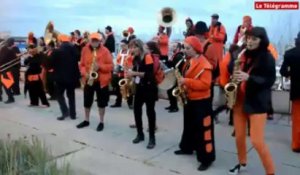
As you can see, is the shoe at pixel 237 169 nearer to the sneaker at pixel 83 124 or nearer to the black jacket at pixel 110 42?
the sneaker at pixel 83 124

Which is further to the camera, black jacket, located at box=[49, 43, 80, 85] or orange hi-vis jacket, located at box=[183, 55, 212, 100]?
black jacket, located at box=[49, 43, 80, 85]

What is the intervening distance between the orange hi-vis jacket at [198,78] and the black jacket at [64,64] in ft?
11.1

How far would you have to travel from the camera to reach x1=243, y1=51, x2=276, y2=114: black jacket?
404 centimetres

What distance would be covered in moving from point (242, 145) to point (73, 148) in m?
2.54

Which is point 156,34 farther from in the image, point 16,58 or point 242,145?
→ point 242,145

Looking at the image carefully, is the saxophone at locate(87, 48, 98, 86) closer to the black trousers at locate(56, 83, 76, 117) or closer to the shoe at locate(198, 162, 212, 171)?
the black trousers at locate(56, 83, 76, 117)

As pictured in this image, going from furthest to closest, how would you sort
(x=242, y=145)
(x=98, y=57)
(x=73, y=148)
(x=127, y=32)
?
(x=127, y=32)
(x=98, y=57)
(x=73, y=148)
(x=242, y=145)

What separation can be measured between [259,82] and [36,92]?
20.4 feet

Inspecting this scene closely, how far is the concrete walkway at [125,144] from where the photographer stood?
4.88 m

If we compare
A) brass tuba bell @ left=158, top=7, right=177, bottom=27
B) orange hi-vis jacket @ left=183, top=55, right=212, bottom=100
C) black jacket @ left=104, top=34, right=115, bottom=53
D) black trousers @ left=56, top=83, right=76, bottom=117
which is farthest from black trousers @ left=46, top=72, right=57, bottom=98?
orange hi-vis jacket @ left=183, top=55, right=212, bottom=100

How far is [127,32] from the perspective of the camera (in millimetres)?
10688

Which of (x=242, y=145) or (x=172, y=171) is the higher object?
(x=242, y=145)

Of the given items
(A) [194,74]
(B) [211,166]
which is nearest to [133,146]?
(B) [211,166]

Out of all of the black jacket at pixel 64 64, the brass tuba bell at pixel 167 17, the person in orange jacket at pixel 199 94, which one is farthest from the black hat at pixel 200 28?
the brass tuba bell at pixel 167 17
